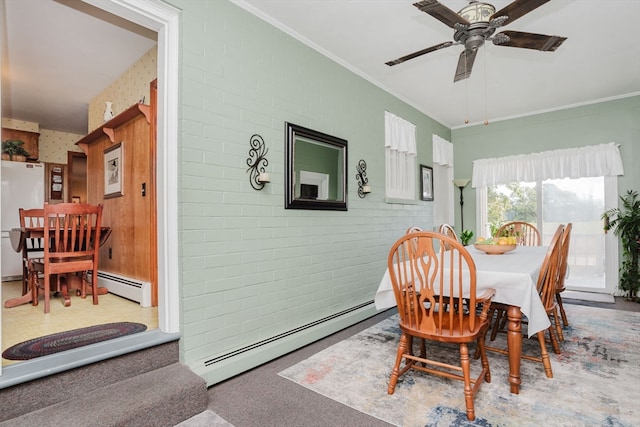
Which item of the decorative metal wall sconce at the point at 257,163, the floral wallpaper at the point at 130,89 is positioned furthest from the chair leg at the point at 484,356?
the floral wallpaper at the point at 130,89

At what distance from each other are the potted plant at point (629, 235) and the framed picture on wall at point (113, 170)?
628 centimetres

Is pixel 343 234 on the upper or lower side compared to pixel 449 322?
upper

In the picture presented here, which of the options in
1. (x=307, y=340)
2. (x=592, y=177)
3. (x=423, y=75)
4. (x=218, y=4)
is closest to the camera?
(x=218, y=4)

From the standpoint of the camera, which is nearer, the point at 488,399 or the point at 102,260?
the point at 488,399

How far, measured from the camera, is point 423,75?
3.97 meters

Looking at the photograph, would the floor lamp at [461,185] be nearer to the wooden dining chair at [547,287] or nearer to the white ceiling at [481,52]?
the white ceiling at [481,52]

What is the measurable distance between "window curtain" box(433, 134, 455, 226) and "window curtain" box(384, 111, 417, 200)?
883 mm

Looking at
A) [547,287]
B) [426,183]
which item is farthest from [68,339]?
[426,183]

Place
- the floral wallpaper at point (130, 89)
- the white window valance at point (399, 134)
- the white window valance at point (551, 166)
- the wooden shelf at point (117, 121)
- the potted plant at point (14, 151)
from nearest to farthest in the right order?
1. the wooden shelf at point (117, 121)
2. the floral wallpaper at point (130, 89)
3. the white window valance at point (399, 134)
4. the white window valance at point (551, 166)
5. the potted plant at point (14, 151)

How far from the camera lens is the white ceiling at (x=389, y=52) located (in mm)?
2697

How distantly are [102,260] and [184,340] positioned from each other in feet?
8.91

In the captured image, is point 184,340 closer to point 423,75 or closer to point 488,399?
point 488,399

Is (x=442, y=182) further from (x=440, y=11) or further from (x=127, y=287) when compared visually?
(x=127, y=287)

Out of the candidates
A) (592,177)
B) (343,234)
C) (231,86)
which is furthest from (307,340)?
(592,177)
